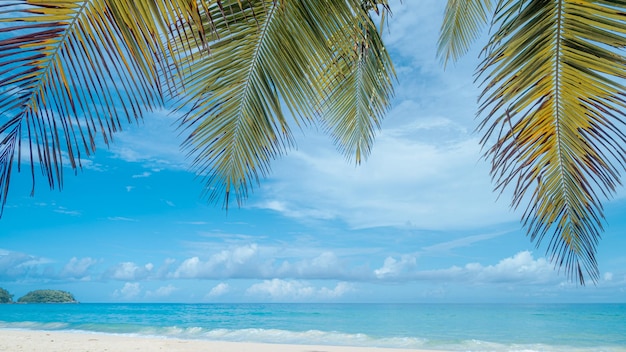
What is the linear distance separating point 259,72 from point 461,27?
296cm

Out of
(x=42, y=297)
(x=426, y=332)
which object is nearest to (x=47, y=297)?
(x=42, y=297)

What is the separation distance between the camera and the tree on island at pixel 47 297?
56875 millimetres

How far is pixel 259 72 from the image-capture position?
2453mm

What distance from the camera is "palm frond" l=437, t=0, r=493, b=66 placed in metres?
4.50

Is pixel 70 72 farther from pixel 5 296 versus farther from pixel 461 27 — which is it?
pixel 5 296

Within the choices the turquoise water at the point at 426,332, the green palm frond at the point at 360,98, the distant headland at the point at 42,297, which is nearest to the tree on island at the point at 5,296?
the distant headland at the point at 42,297

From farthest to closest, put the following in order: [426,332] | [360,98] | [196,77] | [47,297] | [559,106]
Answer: [47,297] < [426,332] < [360,98] < [196,77] < [559,106]

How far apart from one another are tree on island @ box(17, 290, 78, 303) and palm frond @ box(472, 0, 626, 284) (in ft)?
214

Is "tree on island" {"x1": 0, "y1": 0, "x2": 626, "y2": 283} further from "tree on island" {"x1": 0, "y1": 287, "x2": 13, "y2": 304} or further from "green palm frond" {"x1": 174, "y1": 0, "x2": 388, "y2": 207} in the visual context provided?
"tree on island" {"x1": 0, "y1": 287, "x2": 13, "y2": 304}

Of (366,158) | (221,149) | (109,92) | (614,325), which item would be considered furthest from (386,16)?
(614,325)

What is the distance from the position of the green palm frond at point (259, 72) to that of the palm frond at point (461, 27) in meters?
2.39

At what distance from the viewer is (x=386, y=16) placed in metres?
3.84

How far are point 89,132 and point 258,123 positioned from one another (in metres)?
1.40

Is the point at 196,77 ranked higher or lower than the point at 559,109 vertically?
higher
